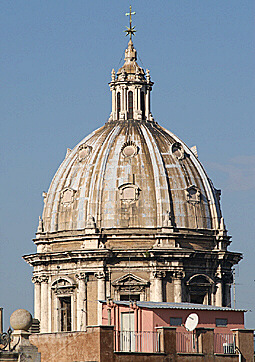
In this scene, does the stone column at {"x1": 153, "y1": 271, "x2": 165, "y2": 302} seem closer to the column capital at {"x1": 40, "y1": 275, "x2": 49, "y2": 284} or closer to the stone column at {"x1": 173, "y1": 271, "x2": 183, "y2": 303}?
the stone column at {"x1": 173, "y1": 271, "x2": 183, "y2": 303}

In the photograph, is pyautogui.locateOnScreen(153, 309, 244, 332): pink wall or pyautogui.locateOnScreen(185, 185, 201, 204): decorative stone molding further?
pyautogui.locateOnScreen(185, 185, 201, 204): decorative stone molding

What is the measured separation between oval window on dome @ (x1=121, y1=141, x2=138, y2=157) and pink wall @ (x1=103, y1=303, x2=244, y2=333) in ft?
77.6

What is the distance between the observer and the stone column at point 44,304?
93875 millimetres

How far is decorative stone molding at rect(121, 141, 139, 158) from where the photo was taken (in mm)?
94938

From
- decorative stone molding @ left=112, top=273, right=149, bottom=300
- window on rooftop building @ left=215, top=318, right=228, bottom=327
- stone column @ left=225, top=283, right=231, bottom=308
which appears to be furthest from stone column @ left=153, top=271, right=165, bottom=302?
window on rooftop building @ left=215, top=318, right=228, bottom=327

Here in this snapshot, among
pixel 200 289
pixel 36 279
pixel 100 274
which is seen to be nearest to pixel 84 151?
pixel 36 279

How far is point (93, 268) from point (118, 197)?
5.41 meters

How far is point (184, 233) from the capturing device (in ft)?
306

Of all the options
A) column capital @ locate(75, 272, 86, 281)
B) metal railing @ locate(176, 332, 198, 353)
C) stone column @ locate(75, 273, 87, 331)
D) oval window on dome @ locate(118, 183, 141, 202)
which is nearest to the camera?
metal railing @ locate(176, 332, 198, 353)

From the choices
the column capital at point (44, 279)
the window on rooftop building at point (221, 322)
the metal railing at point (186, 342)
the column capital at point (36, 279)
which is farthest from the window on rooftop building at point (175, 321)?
the column capital at point (36, 279)

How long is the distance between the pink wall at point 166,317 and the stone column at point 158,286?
17.7 metres

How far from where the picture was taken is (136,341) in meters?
65.4

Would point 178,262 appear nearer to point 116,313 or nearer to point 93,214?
point 93,214

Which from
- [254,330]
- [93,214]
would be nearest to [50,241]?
[93,214]
